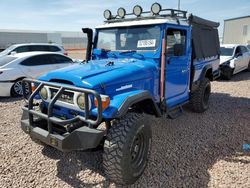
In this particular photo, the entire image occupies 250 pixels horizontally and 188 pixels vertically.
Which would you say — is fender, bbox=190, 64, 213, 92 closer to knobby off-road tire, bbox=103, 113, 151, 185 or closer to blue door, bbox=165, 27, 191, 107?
blue door, bbox=165, 27, 191, 107

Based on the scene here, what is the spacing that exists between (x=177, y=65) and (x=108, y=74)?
166 centimetres

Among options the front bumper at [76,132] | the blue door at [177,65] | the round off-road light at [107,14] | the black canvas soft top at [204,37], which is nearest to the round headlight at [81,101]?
the front bumper at [76,132]

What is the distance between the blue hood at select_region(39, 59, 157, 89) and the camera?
2.82 m

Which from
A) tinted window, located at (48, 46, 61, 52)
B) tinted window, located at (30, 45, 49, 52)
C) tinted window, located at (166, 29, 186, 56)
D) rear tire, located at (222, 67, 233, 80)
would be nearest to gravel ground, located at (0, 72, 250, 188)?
tinted window, located at (166, 29, 186, 56)

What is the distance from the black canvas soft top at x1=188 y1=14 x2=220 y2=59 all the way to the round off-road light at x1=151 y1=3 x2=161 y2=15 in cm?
86

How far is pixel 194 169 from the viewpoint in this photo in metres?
3.22

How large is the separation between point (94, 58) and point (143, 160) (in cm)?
228

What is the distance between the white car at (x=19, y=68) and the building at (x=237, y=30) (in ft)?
105

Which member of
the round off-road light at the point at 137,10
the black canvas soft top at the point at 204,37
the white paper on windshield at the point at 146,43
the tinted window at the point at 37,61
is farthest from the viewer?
the tinted window at the point at 37,61

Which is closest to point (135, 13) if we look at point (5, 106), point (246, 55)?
point (5, 106)

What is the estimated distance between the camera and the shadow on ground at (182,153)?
119 inches

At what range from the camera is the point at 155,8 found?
3930 millimetres

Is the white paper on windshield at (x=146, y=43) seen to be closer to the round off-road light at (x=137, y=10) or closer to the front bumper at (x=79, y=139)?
the round off-road light at (x=137, y=10)

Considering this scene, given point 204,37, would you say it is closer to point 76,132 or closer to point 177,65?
point 177,65
